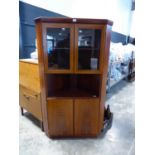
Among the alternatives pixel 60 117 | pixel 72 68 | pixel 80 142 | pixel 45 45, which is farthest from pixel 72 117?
pixel 45 45

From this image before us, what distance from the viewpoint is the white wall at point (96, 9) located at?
329 cm

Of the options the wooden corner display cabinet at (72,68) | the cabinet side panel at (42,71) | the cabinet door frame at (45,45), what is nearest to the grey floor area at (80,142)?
the wooden corner display cabinet at (72,68)

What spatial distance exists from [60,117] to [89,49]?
2.85 feet

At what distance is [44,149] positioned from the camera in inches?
74.0

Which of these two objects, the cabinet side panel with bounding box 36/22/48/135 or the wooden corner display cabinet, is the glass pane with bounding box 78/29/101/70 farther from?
the cabinet side panel with bounding box 36/22/48/135

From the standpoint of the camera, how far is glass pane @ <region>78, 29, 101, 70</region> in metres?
1.72

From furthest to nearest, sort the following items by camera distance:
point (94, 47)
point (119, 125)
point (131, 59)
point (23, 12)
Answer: point (131, 59), point (23, 12), point (119, 125), point (94, 47)

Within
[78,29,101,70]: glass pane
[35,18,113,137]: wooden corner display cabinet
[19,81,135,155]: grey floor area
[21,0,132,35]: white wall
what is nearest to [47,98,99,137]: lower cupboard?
[35,18,113,137]: wooden corner display cabinet

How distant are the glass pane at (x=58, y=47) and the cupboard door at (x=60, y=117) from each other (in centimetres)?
42

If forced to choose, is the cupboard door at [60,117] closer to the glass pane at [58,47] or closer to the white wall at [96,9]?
the glass pane at [58,47]

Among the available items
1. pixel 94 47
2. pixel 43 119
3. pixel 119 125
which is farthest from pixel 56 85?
pixel 119 125
